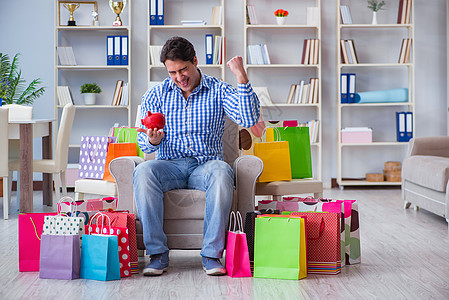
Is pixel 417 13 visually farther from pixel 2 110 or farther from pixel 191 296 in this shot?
pixel 191 296

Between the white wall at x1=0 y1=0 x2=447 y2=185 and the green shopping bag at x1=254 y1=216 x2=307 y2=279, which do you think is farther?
the white wall at x1=0 y1=0 x2=447 y2=185

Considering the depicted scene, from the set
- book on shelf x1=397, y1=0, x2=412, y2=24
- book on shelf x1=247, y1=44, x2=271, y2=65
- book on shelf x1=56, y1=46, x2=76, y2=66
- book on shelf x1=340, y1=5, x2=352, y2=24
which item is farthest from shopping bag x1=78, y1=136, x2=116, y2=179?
book on shelf x1=397, y1=0, x2=412, y2=24

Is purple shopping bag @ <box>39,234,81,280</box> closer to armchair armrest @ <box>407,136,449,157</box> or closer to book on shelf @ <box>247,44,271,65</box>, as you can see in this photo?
armchair armrest @ <box>407,136,449,157</box>

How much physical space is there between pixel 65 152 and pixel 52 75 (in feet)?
5.46

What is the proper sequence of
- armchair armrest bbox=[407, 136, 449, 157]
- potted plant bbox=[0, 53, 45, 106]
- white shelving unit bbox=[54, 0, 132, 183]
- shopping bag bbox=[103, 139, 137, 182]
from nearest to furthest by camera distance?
shopping bag bbox=[103, 139, 137, 182] → armchair armrest bbox=[407, 136, 449, 157] → potted plant bbox=[0, 53, 45, 106] → white shelving unit bbox=[54, 0, 132, 183]

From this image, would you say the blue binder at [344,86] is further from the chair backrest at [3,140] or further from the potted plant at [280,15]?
the chair backrest at [3,140]

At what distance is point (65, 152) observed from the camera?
4.74 m

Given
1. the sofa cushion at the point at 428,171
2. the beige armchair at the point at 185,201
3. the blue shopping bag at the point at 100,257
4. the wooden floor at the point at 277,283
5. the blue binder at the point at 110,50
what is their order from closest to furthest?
the wooden floor at the point at 277,283 < the blue shopping bag at the point at 100,257 < the beige armchair at the point at 185,201 < the sofa cushion at the point at 428,171 < the blue binder at the point at 110,50

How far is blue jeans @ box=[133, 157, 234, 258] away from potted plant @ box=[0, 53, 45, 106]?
340 centimetres

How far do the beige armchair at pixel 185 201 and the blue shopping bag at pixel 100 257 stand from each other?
0.72 ft

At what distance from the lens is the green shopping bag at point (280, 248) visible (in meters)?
2.52

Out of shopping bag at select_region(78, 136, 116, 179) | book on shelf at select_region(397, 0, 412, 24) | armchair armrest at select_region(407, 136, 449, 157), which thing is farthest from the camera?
book on shelf at select_region(397, 0, 412, 24)

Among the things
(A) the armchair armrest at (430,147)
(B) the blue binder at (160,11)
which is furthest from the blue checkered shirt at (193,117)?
(B) the blue binder at (160,11)

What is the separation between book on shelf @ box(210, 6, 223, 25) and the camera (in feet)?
19.5
